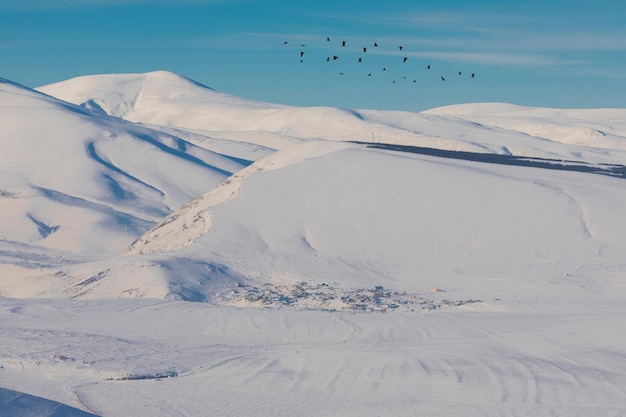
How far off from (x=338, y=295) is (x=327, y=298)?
52cm

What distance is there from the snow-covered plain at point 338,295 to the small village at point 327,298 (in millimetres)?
127

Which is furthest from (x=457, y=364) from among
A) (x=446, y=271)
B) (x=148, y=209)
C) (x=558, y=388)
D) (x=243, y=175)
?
(x=148, y=209)

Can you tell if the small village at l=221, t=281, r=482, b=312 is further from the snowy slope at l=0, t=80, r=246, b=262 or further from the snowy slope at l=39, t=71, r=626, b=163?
the snowy slope at l=39, t=71, r=626, b=163

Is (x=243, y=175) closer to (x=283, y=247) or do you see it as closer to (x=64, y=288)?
(x=283, y=247)

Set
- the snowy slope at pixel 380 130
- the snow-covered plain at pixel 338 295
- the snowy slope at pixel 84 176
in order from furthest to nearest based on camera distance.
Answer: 1. the snowy slope at pixel 380 130
2. the snowy slope at pixel 84 176
3. the snow-covered plain at pixel 338 295

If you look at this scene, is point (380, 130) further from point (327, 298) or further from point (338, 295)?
point (327, 298)

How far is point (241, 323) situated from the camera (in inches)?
1369

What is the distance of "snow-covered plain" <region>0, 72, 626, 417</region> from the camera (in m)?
25.2

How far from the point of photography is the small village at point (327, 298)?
37906 millimetres

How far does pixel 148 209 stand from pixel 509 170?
35.4 metres

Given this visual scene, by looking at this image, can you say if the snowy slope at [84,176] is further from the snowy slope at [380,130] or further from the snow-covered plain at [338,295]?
the snowy slope at [380,130]

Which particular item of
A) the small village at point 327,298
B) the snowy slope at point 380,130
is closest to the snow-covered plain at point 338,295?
the small village at point 327,298

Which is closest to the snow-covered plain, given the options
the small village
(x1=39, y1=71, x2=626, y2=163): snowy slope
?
the small village

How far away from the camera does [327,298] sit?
3891cm
